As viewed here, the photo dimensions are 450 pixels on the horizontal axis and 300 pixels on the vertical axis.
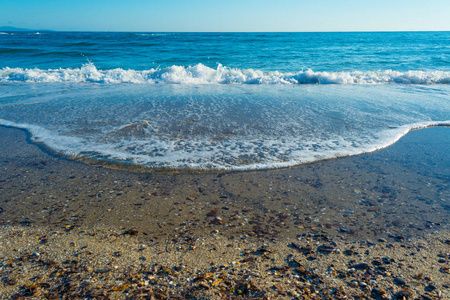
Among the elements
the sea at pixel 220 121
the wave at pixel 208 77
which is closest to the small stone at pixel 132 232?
the sea at pixel 220 121

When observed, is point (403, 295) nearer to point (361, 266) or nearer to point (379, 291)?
point (379, 291)

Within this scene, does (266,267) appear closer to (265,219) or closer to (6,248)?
(265,219)

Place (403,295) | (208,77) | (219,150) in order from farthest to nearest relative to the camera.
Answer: (208,77)
(219,150)
(403,295)

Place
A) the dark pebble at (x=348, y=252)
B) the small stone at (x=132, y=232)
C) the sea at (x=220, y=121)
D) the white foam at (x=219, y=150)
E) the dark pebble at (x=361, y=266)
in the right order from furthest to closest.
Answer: the sea at (x=220, y=121)
the white foam at (x=219, y=150)
the small stone at (x=132, y=232)
the dark pebble at (x=348, y=252)
the dark pebble at (x=361, y=266)

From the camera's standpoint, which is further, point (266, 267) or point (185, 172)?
point (185, 172)

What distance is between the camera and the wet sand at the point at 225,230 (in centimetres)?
158

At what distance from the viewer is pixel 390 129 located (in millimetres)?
4559

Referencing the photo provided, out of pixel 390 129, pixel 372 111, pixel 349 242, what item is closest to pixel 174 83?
pixel 372 111

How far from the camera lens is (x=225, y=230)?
2.11 meters

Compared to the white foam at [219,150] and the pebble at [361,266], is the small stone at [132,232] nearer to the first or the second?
the white foam at [219,150]

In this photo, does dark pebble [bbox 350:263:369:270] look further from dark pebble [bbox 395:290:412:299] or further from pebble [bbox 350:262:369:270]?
dark pebble [bbox 395:290:412:299]

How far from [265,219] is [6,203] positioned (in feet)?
7.76

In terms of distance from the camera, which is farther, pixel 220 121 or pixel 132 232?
pixel 220 121

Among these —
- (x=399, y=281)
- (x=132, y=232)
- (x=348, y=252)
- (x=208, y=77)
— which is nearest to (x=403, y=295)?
(x=399, y=281)
